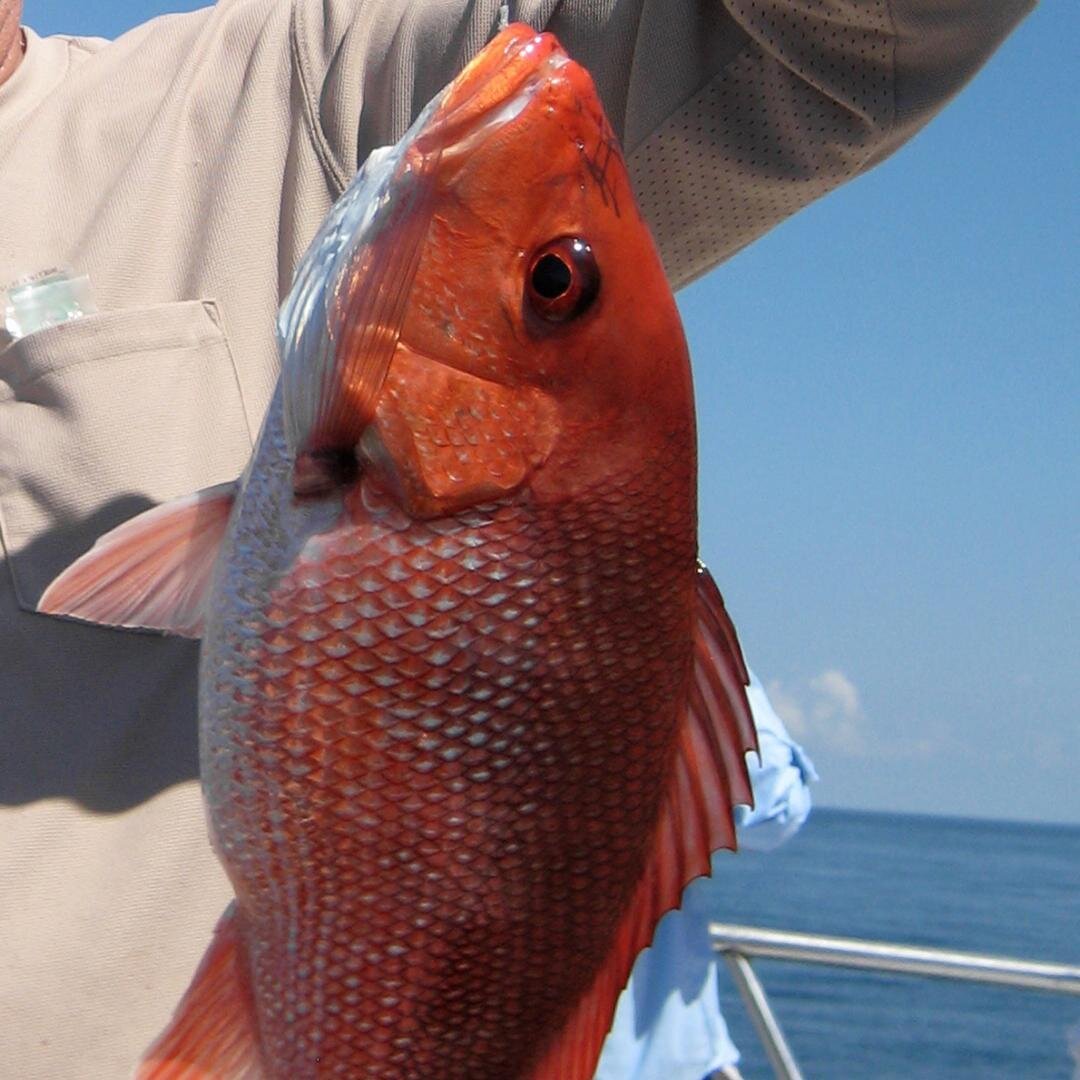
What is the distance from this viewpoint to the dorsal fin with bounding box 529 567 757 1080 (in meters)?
1.18

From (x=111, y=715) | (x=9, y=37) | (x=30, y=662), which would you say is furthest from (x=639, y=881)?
(x=9, y=37)

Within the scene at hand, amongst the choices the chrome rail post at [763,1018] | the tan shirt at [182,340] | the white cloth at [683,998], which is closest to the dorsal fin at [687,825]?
the tan shirt at [182,340]

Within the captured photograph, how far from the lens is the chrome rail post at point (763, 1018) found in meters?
3.90

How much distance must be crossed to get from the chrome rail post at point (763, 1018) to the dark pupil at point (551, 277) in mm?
3162

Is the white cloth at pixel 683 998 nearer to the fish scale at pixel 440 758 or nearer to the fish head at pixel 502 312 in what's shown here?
the fish scale at pixel 440 758

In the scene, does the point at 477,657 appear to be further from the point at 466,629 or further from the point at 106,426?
the point at 106,426

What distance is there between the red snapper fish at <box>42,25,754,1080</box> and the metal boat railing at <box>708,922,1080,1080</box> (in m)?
2.70

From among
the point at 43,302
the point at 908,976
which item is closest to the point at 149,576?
the point at 43,302

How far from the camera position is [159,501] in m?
1.60

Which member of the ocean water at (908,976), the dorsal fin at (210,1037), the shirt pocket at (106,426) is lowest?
the ocean water at (908,976)

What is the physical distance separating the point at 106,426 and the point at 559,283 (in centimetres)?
71

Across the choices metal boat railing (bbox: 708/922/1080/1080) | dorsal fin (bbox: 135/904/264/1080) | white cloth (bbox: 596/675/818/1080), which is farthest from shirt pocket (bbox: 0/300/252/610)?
metal boat railing (bbox: 708/922/1080/1080)

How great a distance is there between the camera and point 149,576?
1251 mm

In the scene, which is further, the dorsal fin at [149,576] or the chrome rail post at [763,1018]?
the chrome rail post at [763,1018]
